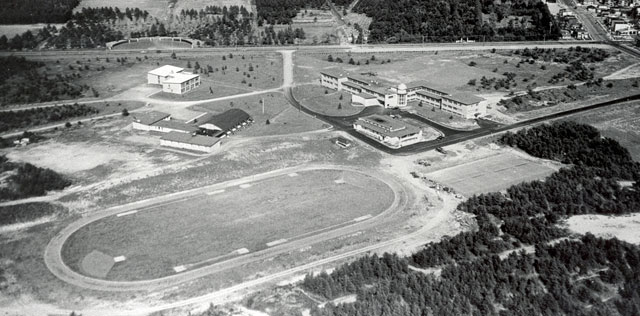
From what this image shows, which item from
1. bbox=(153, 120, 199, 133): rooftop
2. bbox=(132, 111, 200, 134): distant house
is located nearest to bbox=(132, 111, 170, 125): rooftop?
bbox=(132, 111, 200, 134): distant house

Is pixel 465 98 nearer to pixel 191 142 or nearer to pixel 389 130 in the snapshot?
pixel 389 130

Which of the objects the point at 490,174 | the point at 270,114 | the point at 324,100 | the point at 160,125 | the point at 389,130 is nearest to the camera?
the point at 490,174

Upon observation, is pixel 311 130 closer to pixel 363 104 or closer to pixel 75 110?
pixel 363 104

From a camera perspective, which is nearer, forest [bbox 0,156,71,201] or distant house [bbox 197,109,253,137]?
forest [bbox 0,156,71,201]

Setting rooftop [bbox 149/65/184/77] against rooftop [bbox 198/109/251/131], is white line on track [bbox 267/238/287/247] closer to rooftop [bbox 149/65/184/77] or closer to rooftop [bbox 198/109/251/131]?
rooftop [bbox 198/109/251/131]

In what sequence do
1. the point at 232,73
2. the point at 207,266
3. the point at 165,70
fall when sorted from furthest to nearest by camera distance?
the point at 232,73 → the point at 165,70 → the point at 207,266

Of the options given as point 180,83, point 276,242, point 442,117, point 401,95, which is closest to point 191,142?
point 276,242

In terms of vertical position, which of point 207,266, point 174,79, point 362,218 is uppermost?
point 174,79
